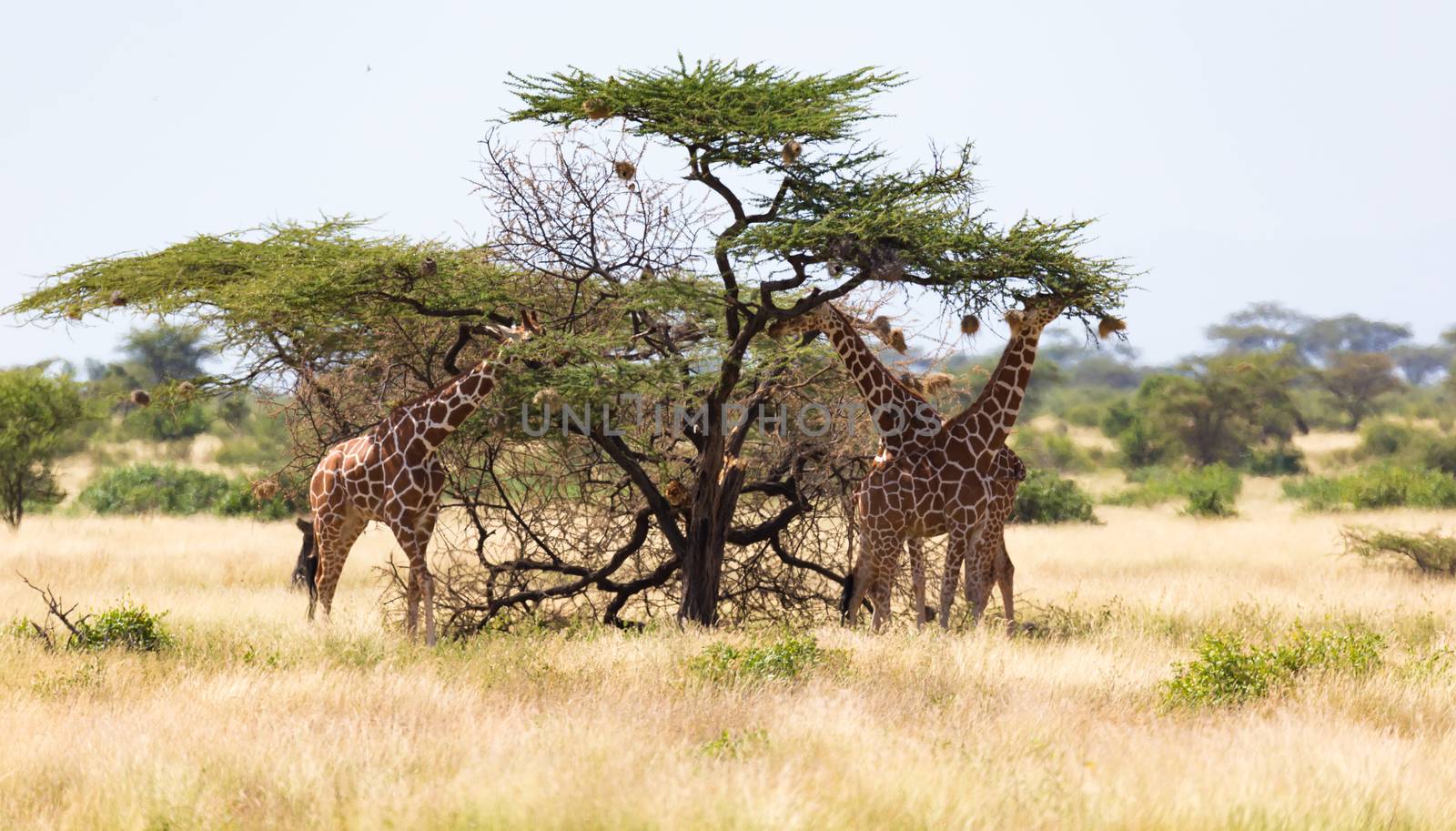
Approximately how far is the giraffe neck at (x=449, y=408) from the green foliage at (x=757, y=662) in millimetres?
2650

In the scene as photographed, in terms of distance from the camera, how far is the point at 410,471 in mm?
10508

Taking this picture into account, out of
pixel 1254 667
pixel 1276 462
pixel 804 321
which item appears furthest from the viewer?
pixel 1276 462

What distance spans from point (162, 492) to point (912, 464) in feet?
74.5

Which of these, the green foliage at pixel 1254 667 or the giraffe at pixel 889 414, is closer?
the green foliage at pixel 1254 667

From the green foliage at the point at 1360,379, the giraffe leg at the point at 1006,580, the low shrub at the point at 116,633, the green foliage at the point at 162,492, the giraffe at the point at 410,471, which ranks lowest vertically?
the green foliage at the point at 162,492

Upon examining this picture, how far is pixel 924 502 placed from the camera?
10.6m

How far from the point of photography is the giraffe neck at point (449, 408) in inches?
416

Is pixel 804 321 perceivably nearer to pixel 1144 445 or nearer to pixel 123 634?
pixel 123 634

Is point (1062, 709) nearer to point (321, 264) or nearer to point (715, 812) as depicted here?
point (715, 812)

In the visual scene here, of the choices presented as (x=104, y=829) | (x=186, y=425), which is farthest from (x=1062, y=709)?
(x=186, y=425)

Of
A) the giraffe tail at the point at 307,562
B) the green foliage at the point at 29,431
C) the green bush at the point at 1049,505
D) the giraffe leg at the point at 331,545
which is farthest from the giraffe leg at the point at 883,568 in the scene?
the green foliage at the point at 29,431

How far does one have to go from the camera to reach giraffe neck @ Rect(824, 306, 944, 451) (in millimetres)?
10883

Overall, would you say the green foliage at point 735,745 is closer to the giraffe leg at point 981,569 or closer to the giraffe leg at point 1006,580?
the giraffe leg at point 981,569

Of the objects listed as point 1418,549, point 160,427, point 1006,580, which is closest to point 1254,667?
point 1006,580
